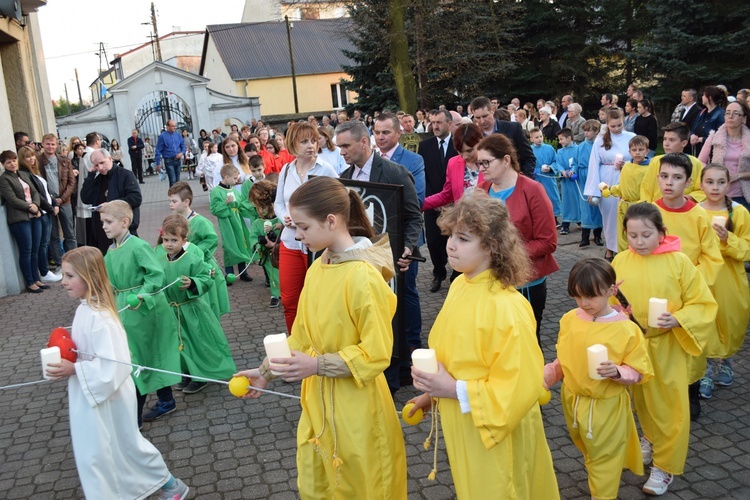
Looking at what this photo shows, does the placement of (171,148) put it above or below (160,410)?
above

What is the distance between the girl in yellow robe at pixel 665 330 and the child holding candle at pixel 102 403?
9.86ft

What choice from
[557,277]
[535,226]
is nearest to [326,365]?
[535,226]

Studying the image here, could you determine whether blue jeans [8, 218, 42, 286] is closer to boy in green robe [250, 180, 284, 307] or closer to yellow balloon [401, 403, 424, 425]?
boy in green robe [250, 180, 284, 307]

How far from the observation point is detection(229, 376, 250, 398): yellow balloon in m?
3.34

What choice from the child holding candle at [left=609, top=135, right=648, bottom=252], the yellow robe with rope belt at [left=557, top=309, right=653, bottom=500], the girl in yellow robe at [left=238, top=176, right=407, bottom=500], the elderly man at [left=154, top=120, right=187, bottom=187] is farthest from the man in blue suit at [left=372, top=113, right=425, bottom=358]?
the elderly man at [left=154, top=120, right=187, bottom=187]

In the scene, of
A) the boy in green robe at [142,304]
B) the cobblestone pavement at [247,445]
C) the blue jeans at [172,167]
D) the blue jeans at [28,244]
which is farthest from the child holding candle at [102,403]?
the blue jeans at [172,167]

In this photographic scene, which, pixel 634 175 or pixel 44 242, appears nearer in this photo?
pixel 634 175

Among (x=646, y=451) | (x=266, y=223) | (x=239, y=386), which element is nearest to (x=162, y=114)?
(x=266, y=223)

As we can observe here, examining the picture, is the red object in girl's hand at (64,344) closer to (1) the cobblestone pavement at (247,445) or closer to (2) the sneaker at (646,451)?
(1) the cobblestone pavement at (247,445)

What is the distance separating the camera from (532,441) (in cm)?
316

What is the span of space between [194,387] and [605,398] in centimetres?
386

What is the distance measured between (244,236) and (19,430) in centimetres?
502

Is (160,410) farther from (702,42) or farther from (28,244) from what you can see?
(702,42)

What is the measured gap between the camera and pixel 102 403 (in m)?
4.16
